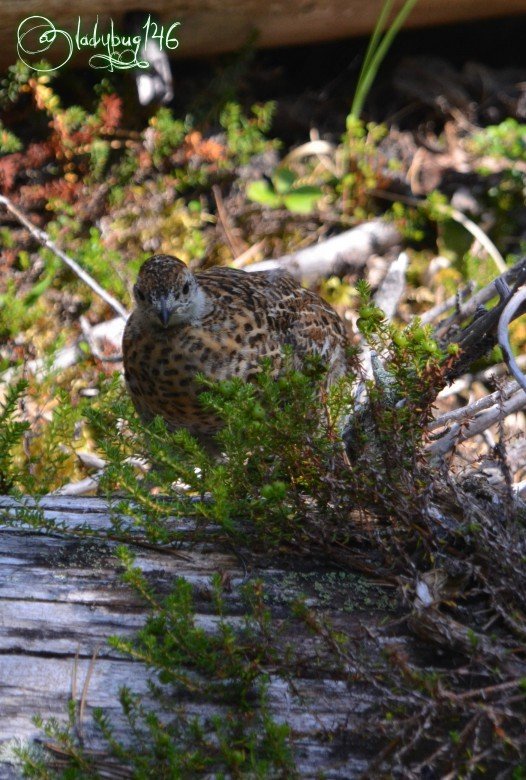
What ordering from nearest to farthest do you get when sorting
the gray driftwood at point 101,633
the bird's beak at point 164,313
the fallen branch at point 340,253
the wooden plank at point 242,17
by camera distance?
1. the gray driftwood at point 101,633
2. the bird's beak at point 164,313
3. the wooden plank at point 242,17
4. the fallen branch at point 340,253

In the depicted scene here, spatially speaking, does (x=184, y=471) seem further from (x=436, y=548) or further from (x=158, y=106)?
(x=158, y=106)

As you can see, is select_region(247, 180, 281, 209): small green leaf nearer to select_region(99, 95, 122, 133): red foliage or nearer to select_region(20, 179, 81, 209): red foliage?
select_region(99, 95, 122, 133): red foliage

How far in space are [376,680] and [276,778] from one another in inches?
12.6

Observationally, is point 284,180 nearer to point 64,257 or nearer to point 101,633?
point 64,257

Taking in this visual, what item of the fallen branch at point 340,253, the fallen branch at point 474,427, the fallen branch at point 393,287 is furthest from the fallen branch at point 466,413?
the fallen branch at point 340,253

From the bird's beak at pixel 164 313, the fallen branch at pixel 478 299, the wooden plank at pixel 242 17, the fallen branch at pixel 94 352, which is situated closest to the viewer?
the bird's beak at pixel 164 313

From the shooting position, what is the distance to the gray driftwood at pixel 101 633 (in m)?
2.22

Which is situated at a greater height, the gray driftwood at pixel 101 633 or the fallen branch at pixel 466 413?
the fallen branch at pixel 466 413

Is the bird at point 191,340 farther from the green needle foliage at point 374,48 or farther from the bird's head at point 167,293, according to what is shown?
the green needle foliage at point 374,48

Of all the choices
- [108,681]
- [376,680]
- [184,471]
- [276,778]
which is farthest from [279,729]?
[184,471]

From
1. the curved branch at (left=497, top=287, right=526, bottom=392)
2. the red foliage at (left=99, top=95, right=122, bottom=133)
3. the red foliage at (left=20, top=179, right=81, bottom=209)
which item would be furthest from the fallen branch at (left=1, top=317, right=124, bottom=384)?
the curved branch at (left=497, top=287, right=526, bottom=392)

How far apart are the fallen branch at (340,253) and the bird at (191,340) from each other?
1664 mm

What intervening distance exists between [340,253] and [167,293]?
238cm

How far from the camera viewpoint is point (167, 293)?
3.40m
